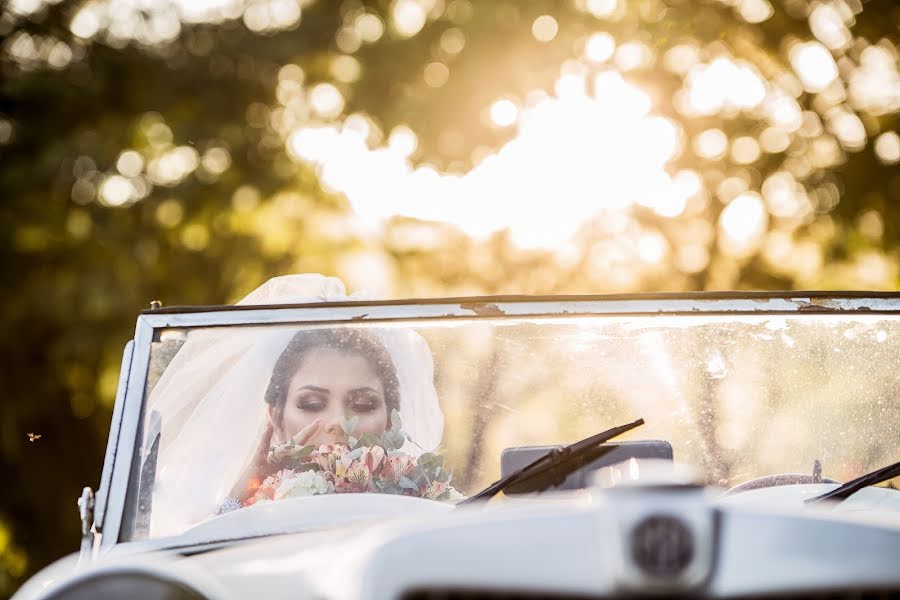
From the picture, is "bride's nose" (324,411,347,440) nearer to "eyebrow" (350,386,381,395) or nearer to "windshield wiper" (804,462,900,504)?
"eyebrow" (350,386,381,395)

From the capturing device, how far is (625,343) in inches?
Result: 121

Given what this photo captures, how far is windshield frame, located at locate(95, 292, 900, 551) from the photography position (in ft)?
9.93

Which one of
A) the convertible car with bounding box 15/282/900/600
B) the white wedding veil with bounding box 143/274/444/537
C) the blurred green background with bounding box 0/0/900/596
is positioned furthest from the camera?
the blurred green background with bounding box 0/0/900/596

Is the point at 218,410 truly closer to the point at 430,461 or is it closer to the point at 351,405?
the point at 351,405

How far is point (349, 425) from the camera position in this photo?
3275 mm

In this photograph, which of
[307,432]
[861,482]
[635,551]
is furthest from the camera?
[307,432]

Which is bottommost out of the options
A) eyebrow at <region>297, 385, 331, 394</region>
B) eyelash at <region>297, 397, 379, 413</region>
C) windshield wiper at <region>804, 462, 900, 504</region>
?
windshield wiper at <region>804, 462, 900, 504</region>

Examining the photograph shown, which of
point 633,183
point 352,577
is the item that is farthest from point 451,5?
point 352,577

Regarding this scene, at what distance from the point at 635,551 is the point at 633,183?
34.3 ft

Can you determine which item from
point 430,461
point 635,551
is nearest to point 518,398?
point 430,461

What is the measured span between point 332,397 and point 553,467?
0.78m

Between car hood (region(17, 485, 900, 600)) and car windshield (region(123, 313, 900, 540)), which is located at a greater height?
car windshield (region(123, 313, 900, 540))

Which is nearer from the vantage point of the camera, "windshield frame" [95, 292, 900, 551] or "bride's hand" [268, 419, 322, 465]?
"windshield frame" [95, 292, 900, 551]

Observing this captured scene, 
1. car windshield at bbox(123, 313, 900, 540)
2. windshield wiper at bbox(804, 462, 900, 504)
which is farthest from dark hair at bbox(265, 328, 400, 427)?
windshield wiper at bbox(804, 462, 900, 504)
